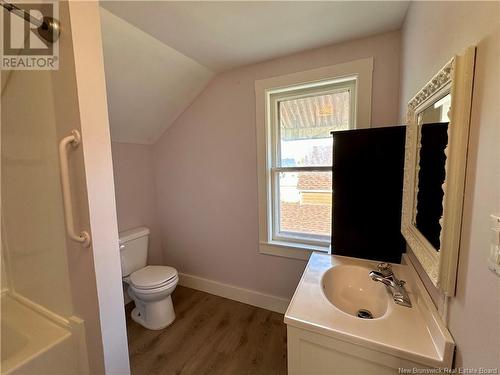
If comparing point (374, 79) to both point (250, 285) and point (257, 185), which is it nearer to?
point (257, 185)

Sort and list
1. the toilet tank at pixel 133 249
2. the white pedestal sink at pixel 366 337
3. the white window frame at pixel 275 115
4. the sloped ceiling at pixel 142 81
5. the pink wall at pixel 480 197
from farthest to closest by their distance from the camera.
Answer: the toilet tank at pixel 133 249 < the white window frame at pixel 275 115 < the sloped ceiling at pixel 142 81 < the white pedestal sink at pixel 366 337 < the pink wall at pixel 480 197

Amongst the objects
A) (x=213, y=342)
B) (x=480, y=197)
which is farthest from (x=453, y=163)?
(x=213, y=342)

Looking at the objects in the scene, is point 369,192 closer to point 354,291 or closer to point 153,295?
point 354,291

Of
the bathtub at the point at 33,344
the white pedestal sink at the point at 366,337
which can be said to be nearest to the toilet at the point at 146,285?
the bathtub at the point at 33,344

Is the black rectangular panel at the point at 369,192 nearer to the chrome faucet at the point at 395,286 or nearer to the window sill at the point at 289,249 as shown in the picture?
the chrome faucet at the point at 395,286

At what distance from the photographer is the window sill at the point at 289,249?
75.1 inches

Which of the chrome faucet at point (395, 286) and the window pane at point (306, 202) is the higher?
the window pane at point (306, 202)

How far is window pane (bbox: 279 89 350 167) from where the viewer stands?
1794 mm

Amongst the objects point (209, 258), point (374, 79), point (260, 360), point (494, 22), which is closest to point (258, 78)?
point (374, 79)

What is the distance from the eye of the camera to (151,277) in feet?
6.31

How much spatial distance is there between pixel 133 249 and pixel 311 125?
81.0 inches

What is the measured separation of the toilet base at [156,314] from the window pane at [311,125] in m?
1.68

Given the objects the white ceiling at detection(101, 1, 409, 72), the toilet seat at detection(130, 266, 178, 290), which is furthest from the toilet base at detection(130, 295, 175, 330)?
the white ceiling at detection(101, 1, 409, 72)

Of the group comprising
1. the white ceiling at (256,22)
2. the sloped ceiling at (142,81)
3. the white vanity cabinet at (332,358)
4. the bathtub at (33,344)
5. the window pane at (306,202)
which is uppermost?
the white ceiling at (256,22)
